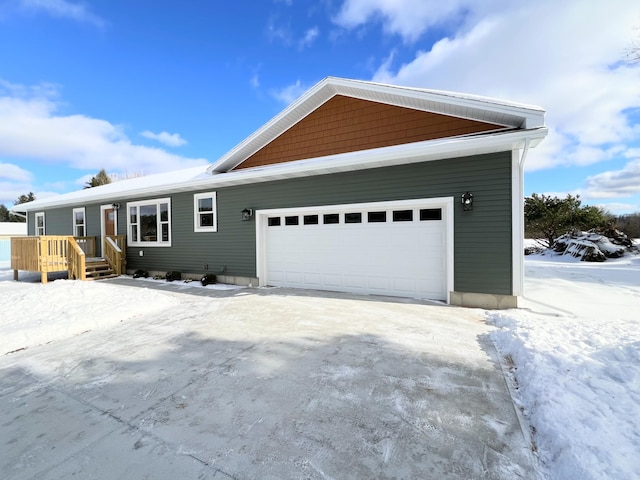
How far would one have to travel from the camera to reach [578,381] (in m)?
2.58

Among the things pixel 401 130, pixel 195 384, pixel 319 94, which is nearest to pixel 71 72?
pixel 319 94

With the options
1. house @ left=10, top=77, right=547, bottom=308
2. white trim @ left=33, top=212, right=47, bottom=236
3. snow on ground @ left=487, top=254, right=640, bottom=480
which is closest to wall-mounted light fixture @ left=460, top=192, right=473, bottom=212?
house @ left=10, top=77, right=547, bottom=308

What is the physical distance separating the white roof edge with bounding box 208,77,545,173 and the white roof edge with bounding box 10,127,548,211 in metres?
0.61

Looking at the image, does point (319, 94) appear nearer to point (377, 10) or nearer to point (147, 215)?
point (377, 10)

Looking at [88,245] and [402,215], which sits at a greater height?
[402,215]

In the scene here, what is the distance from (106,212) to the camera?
37.0 feet

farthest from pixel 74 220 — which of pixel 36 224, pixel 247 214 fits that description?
pixel 247 214

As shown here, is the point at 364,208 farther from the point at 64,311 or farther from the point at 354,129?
the point at 64,311

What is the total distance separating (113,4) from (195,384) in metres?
10.3

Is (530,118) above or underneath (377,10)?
underneath

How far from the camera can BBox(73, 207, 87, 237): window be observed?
11.9 meters

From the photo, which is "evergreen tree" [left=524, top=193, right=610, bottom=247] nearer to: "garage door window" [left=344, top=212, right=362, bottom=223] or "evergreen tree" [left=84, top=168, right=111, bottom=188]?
"garage door window" [left=344, top=212, right=362, bottom=223]

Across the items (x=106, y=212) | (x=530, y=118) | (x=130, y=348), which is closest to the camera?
(x=130, y=348)

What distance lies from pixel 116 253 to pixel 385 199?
31.6 feet
